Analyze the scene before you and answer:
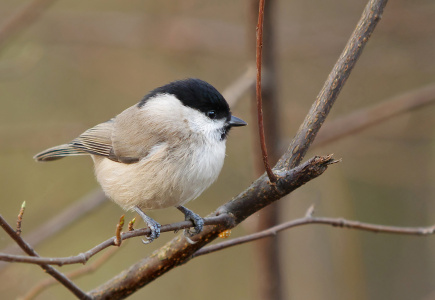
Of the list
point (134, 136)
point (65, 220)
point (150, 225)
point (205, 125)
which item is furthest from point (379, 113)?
point (65, 220)

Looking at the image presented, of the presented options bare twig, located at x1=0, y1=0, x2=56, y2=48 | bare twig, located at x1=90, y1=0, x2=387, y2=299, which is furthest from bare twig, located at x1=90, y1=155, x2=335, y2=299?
bare twig, located at x1=0, y1=0, x2=56, y2=48

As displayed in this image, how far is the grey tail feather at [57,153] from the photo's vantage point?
313 centimetres

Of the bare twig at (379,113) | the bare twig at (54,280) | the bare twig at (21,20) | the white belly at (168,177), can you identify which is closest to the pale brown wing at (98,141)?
the white belly at (168,177)

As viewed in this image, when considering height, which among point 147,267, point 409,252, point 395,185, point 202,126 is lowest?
point 409,252

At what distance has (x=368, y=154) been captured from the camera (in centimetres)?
427

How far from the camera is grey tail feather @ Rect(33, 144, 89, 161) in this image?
10.3 ft

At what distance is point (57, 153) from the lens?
124 inches

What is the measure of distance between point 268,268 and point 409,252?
1.91m

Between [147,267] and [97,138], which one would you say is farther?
[97,138]

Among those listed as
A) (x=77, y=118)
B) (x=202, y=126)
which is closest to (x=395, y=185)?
(x=202, y=126)

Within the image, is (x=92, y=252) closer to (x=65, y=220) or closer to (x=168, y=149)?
(x=168, y=149)

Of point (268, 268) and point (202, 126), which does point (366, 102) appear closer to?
point (268, 268)

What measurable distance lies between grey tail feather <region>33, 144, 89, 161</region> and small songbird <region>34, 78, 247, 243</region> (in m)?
0.17

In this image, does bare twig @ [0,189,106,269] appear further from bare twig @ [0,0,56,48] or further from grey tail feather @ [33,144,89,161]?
bare twig @ [0,0,56,48]
